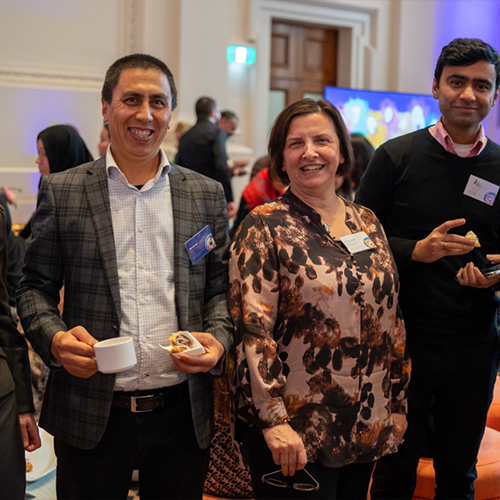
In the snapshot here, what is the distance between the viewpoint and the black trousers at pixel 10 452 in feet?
4.53

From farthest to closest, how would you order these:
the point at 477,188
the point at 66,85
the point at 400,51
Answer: the point at 400,51
the point at 66,85
the point at 477,188

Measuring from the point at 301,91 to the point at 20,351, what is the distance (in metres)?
7.36

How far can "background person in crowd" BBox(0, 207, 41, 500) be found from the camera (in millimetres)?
1393

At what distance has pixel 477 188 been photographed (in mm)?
1951

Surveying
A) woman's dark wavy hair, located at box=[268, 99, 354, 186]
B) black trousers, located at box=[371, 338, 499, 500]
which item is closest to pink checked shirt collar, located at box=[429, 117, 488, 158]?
woman's dark wavy hair, located at box=[268, 99, 354, 186]

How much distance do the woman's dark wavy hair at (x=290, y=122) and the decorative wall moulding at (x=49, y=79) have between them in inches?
205

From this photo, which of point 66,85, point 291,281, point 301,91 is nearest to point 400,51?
point 301,91

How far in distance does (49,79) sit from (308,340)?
222 inches

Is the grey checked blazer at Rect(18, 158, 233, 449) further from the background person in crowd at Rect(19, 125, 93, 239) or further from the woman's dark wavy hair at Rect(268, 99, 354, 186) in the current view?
the background person in crowd at Rect(19, 125, 93, 239)

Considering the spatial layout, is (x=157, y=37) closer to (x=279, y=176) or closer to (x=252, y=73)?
(x=252, y=73)

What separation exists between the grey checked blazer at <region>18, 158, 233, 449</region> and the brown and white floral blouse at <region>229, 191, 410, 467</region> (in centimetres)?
9

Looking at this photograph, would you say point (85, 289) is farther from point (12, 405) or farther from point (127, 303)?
point (12, 405)

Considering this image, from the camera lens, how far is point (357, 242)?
5.36 feet

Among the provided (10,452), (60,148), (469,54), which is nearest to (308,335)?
(10,452)
